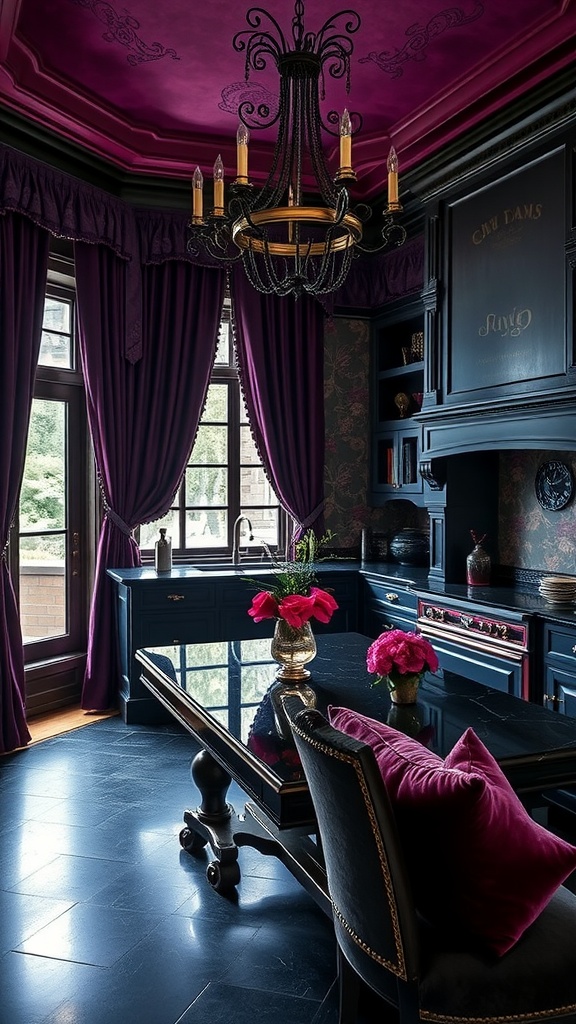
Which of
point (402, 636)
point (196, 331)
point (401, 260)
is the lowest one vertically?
point (402, 636)

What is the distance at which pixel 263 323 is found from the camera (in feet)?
18.6

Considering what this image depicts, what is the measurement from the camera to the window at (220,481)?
5777 mm

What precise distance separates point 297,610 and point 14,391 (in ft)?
8.29

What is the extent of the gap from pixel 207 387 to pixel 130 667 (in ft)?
6.13

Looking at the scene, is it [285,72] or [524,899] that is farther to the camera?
[285,72]

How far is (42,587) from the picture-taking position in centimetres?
522

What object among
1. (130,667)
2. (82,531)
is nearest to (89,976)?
(130,667)

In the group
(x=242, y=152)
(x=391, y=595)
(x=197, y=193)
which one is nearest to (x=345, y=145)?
(x=242, y=152)

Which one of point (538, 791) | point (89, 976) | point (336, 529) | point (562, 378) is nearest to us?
point (538, 791)

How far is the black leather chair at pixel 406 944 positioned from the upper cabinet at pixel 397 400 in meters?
3.82

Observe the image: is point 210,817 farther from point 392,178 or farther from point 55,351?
point 55,351

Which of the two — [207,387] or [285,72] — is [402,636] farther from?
[207,387]

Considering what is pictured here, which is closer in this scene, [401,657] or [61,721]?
[401,657]

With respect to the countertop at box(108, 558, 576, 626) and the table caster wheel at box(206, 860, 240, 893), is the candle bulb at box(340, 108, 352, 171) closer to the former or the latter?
the countertop at box(108, 558, 576, 626)
